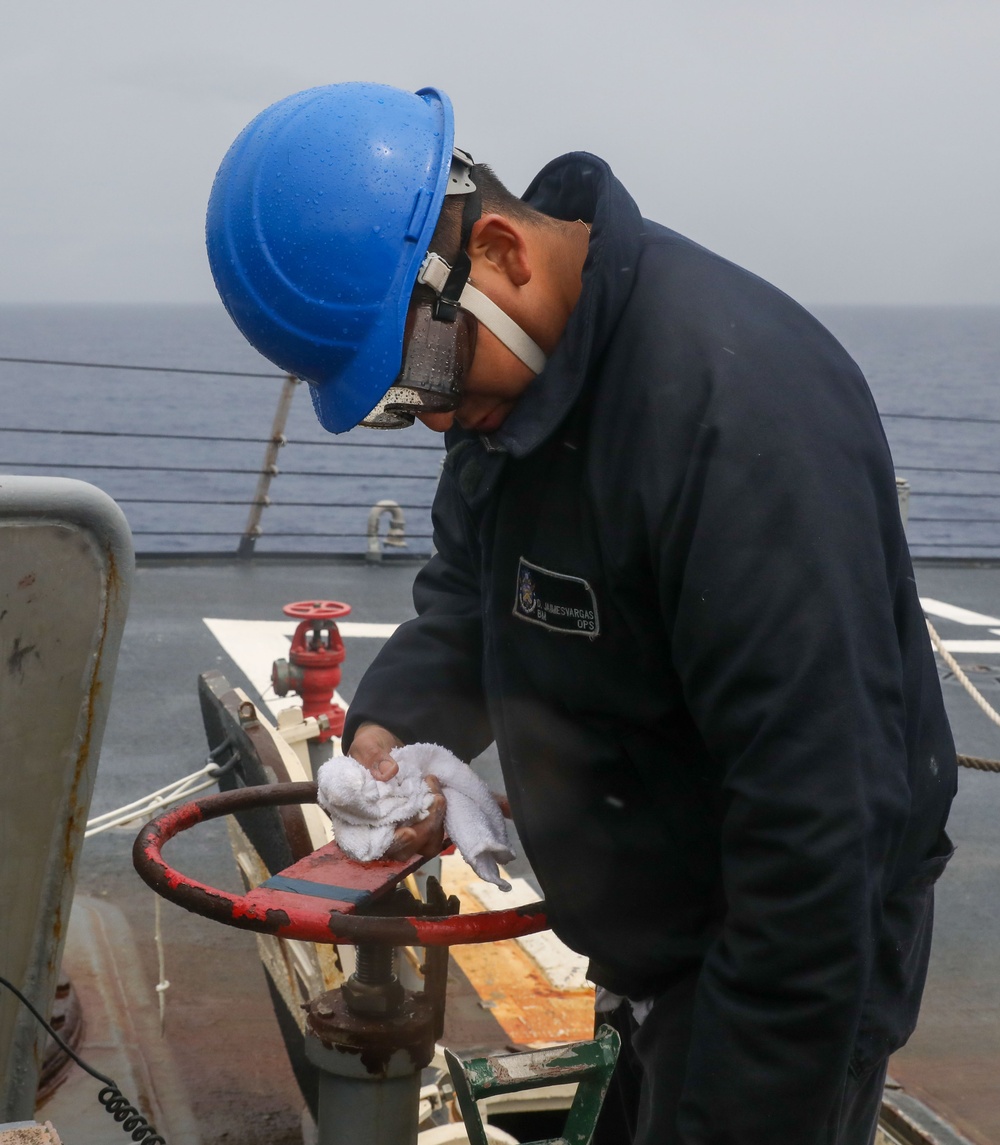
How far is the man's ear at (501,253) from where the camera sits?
1549 millimetres

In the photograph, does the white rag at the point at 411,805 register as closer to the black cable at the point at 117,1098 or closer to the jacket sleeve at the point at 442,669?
the jacket sleeve at the point at 442,669

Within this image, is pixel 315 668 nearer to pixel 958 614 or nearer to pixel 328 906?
pixel 328 906

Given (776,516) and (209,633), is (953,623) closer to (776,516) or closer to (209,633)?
(209,633)

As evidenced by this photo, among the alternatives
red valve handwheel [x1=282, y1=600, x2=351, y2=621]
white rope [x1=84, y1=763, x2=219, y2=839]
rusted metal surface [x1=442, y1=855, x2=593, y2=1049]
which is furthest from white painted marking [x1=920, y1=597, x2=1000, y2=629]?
white rope [x1=84, y1=763, x2=219, y2=839]

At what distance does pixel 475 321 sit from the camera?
5.08 ft

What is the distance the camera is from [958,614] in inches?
343

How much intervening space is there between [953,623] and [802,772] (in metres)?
7.61

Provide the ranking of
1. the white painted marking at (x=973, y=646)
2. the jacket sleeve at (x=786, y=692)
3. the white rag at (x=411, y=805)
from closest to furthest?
the jacket sleeve at (x=786, y=692), the white rag at (x=411, y=805), the white painted marking at (x=973, y=646)

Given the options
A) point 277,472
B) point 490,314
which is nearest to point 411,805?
point 490,314

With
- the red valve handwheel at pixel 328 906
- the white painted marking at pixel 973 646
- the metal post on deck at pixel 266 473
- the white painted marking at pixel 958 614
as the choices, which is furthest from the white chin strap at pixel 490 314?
the white painted marking at pixel 958 614

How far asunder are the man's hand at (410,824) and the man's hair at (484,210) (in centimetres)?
72

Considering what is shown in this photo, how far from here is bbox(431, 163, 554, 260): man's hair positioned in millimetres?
1544

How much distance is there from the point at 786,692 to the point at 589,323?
479 mm

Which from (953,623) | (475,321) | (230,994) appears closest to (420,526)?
(953,623)
